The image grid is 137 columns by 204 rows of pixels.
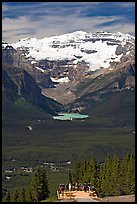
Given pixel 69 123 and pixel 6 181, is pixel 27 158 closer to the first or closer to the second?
pixel 6 181

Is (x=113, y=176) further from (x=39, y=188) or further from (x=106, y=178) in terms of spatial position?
(x=39, y=188)

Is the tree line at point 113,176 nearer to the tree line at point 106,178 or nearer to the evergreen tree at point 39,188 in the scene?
the tree line at point 106,178

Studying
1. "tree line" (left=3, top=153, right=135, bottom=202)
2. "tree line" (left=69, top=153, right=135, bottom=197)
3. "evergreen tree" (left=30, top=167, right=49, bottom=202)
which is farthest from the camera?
"evergreen tree" (left=30, top=167, right=49, bottom=202)

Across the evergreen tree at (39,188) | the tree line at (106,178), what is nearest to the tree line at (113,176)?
the tree line at (106,178)

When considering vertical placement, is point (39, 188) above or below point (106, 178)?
below

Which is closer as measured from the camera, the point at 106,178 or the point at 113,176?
the point at 106,178

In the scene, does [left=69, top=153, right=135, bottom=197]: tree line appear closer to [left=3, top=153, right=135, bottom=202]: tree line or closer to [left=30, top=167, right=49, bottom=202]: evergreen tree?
[left=3, top=153, right=135, bottom=202]: tree line

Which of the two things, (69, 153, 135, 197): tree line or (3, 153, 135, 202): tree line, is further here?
(3, 153, 135, 202): tree line

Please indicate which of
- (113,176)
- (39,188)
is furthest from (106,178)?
(39,188)

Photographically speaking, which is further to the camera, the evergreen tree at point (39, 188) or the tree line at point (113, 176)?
the evergreen tree at point (39, 188)

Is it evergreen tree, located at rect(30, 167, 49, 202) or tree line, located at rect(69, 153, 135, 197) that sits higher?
tree line, located at rect(69, 153, 135, 197)

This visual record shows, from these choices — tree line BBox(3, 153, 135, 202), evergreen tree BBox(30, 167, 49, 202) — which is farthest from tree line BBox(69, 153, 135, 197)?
evergreen tree BBox(30, 167, 49, 202)
